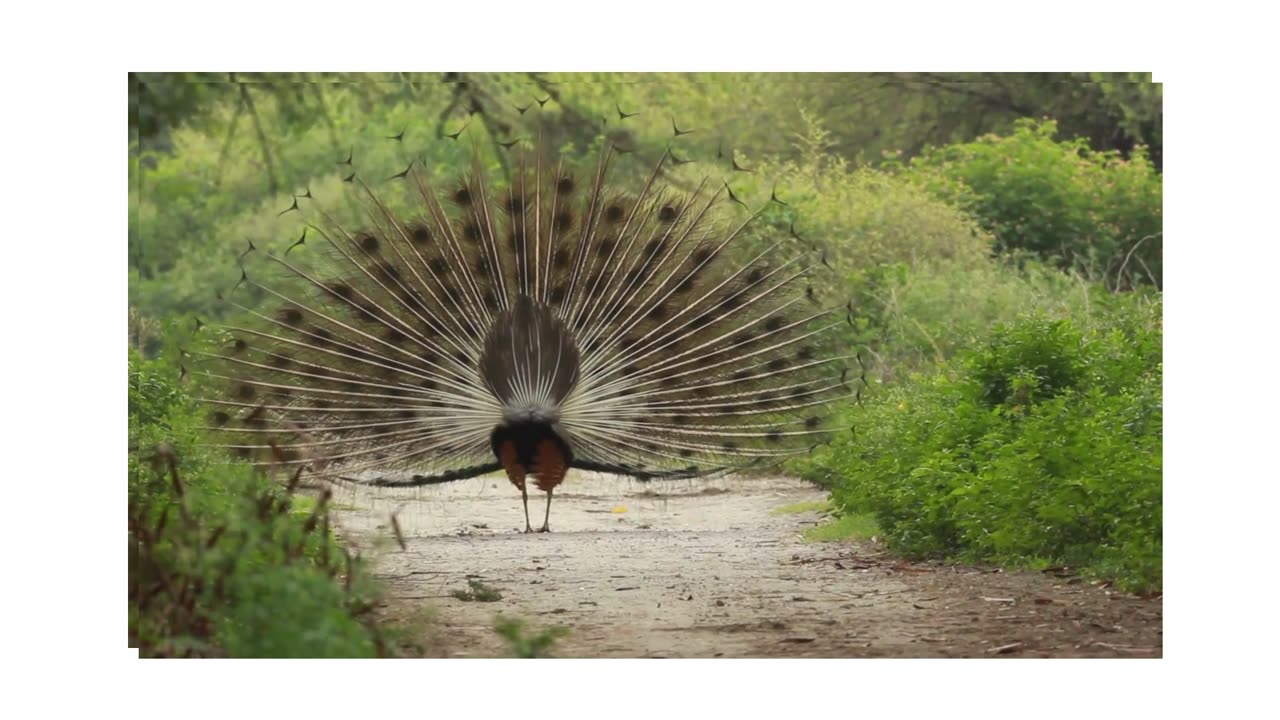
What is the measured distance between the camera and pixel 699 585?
6617 mm

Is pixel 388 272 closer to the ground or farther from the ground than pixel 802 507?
farther from the ground

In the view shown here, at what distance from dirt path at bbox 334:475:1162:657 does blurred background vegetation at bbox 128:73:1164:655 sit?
0.25 meters

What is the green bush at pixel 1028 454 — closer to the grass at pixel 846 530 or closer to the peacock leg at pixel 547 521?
the grass at pixel 846 530

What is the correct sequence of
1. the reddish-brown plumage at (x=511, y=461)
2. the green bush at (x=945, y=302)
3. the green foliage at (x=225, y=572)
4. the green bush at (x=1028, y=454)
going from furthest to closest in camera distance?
the green bush at (x=945, y=302)
the reddish-brown plumage at (x=511, y=461)
the green bush at (x=1028, y=454)
the green foliage at (x=225, y=572)

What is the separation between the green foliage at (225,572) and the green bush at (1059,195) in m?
3.57

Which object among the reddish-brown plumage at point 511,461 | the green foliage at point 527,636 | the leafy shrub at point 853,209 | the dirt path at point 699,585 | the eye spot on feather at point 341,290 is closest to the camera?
the green foliage at point 527,636

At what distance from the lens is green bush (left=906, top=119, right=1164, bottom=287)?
22.7ft

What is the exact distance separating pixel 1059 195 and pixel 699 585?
→ 2587 mm

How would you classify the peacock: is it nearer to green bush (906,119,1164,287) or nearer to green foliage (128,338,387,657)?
green foliage (128,338,387,657)

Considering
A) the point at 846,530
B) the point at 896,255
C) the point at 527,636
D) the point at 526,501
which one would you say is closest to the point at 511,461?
the point at 526,501

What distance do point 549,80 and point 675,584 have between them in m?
2.11

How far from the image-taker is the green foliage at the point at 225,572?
4.58 meters

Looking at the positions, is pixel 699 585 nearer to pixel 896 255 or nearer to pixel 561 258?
pixel 561 258

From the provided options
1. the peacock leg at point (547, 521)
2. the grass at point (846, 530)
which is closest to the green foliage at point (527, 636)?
the peacock leg at point (547, 521)
